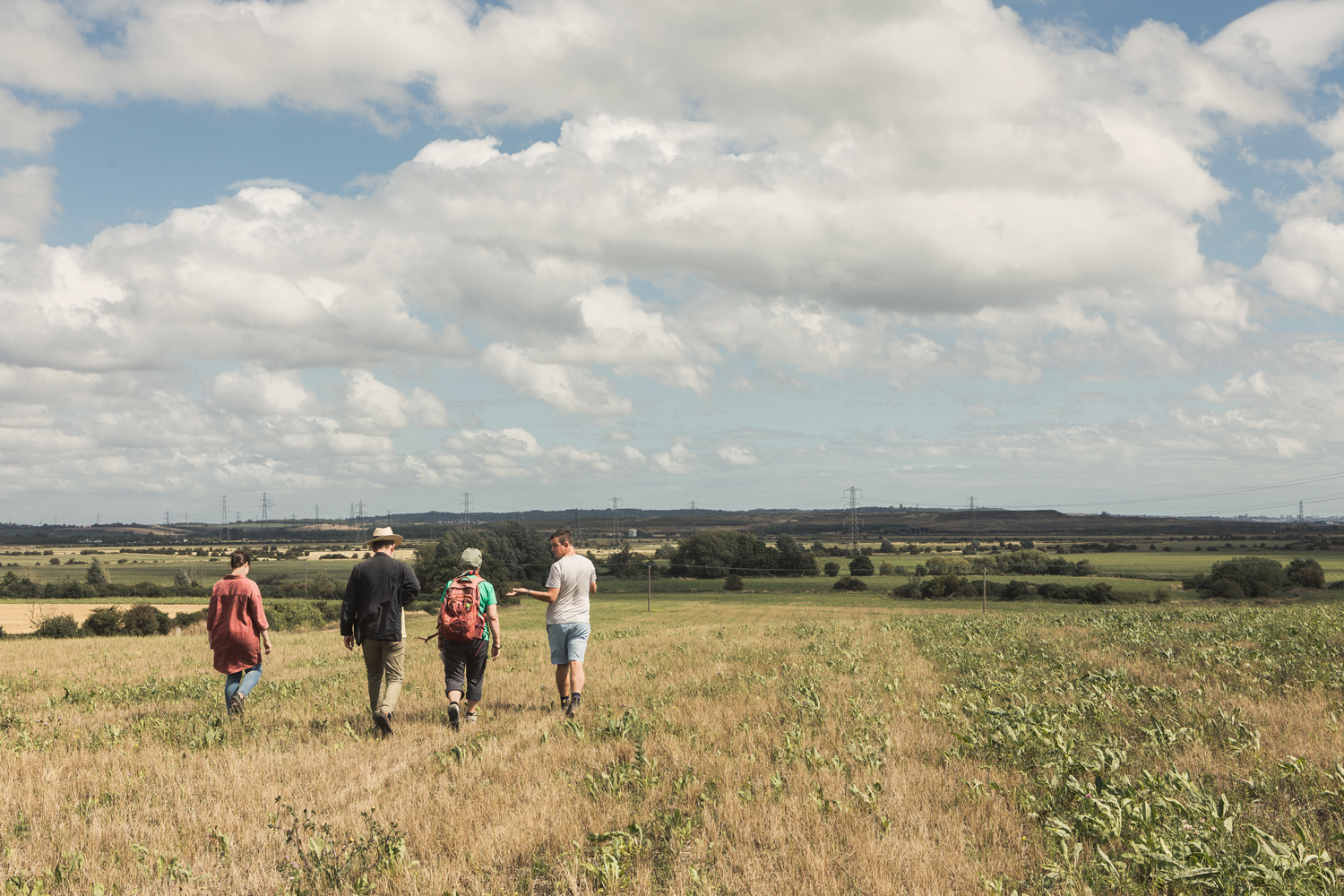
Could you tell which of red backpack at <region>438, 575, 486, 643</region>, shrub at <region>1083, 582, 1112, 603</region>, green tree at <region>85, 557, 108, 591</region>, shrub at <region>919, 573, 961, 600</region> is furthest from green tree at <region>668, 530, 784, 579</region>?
red backpack at <region>438, 575, 486, 643</region>

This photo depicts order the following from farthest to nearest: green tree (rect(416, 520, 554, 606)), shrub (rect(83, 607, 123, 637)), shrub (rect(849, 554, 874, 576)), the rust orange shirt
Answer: shrub (rect(849, 554, 874, 576))
green tree (rect(416, 520, 554, 606))
shrub (rect(83, 607, 123, 637))
the rust orange shirt

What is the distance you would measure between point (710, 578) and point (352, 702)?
107 metres

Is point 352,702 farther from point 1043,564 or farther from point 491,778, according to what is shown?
point 1043,564

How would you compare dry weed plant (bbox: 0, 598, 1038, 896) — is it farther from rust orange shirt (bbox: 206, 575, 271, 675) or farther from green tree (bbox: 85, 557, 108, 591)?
green tree (bbox: 85, 557, 108, 591)

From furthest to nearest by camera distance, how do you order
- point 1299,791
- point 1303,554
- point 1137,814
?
point 1303,554 → point 1299,791 → point 1137,814

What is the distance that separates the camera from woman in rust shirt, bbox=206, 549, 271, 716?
34.6 ft

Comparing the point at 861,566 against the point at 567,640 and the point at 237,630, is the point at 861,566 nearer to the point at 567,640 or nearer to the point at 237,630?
the point at 567,640

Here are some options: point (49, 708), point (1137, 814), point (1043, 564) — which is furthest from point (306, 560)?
point (1137, 814)

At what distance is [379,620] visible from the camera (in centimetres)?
980

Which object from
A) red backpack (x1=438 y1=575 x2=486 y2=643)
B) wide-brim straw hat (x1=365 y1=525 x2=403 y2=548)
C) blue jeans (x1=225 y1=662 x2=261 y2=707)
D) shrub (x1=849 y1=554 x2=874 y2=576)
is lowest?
shrub (x1=849 y1=554 x2=874 y2=576)

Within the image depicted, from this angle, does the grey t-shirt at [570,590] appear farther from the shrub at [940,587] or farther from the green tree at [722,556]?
the green tree at [722,556]

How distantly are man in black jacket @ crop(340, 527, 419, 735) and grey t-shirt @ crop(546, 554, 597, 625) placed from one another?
188 centimetres

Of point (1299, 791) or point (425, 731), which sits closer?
point (1299, 791)

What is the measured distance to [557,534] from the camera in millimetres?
10531
